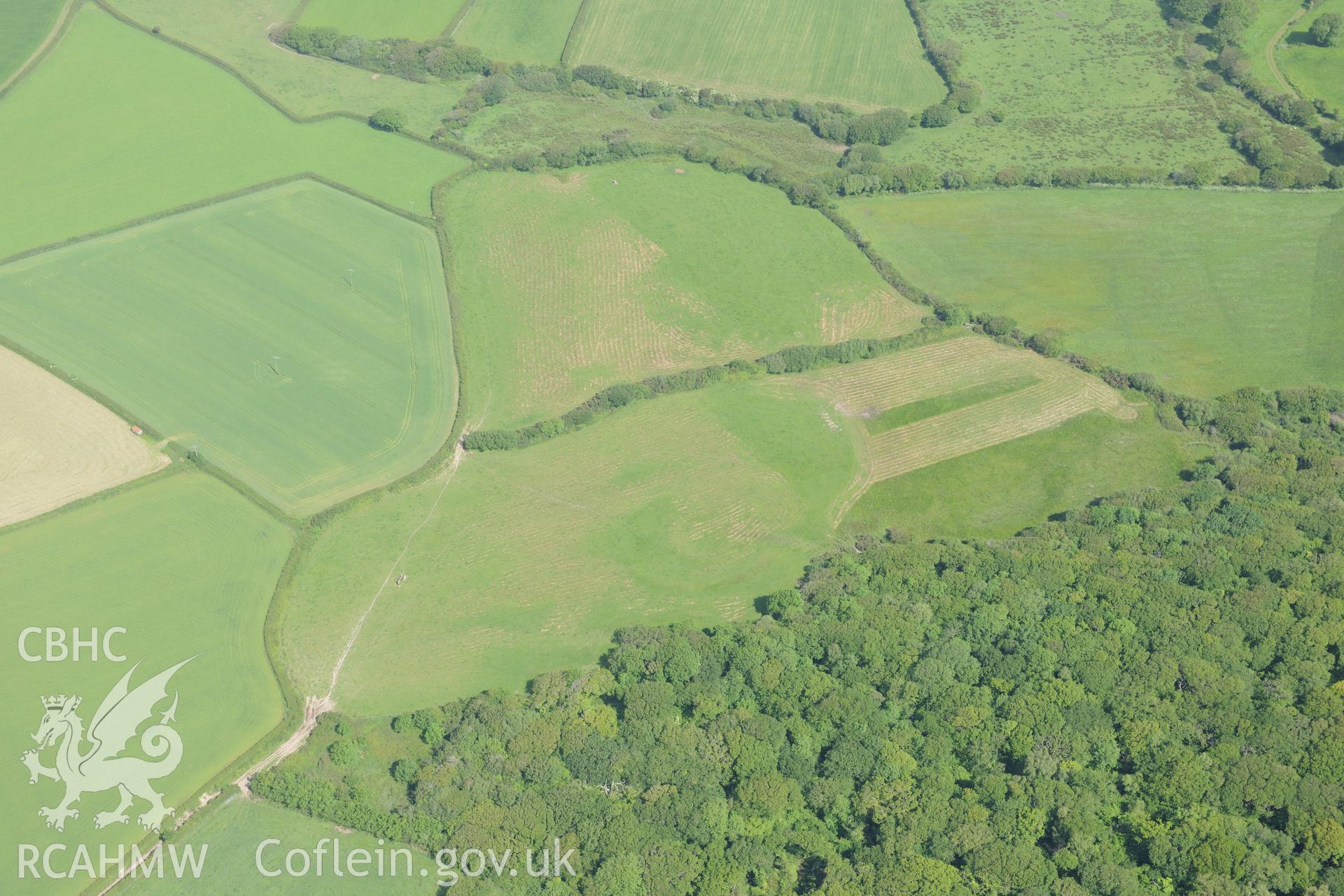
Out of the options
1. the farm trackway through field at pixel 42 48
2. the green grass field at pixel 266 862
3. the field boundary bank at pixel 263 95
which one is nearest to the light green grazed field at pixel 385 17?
the field boundary bank at pixel 263 95

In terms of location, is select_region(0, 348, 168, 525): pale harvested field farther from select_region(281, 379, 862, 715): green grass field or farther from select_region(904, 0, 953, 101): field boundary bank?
select_region(904, 0, 953, 101): field boundary bank

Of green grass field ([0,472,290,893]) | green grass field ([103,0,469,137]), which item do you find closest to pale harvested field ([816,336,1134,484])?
green grass field ([0,472,290,893])

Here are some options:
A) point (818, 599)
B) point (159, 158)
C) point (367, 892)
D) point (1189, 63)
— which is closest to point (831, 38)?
point (1189, 63)

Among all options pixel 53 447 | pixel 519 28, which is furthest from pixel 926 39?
pixel 53 447

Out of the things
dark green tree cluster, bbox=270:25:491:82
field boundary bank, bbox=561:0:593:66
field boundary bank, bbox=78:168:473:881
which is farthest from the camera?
field boundary bank, bbox=561:0:593:66

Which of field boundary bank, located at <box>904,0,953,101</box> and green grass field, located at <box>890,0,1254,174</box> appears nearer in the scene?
green grass field, located at <box>890,0,1254,174</box>

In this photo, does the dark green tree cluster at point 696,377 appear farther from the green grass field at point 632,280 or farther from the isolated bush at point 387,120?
the isolated bush at point 387,120

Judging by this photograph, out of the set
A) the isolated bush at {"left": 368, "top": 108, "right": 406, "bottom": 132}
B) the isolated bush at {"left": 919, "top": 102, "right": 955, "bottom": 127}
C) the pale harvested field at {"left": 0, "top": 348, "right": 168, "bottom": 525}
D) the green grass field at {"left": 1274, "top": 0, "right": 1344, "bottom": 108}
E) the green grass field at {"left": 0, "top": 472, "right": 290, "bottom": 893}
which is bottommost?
the green grass field at {"left": 0, "top": 472, "right": 290, "bottom": 893}
